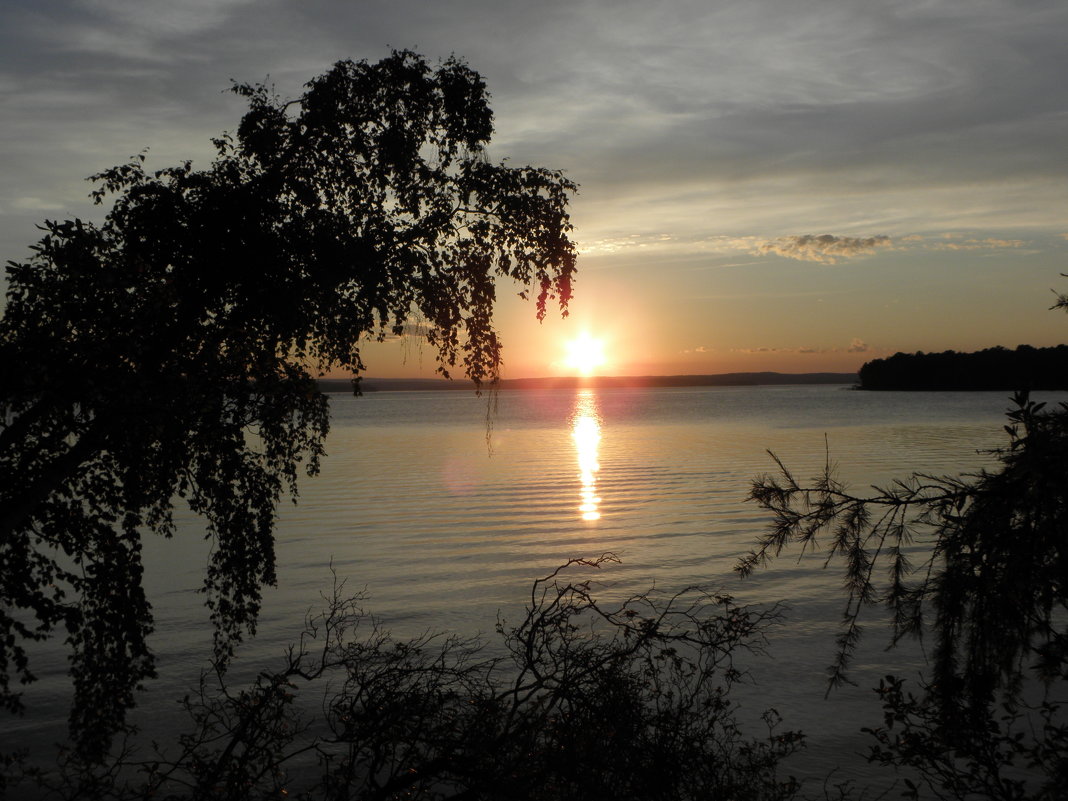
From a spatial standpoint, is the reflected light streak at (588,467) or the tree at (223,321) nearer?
the tree at (223,321)

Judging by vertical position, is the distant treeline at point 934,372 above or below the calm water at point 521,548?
above

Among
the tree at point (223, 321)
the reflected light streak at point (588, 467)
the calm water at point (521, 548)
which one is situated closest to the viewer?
the tree at point (223, 321)

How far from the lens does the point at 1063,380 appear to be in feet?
37.0

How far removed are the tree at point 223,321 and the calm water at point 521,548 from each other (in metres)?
3.35

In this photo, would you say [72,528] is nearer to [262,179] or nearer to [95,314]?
[95,314]

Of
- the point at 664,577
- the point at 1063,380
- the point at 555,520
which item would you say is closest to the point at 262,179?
the point at 1063,380

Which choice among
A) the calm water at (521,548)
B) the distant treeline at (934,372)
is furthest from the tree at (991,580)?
the distant treeline at (934,372)

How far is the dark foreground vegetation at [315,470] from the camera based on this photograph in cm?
635

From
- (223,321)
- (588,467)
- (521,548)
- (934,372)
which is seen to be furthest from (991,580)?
(934,372)

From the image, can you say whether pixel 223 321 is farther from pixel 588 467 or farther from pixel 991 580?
pixel 588 467

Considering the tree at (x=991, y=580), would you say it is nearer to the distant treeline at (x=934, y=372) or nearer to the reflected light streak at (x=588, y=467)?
the reflected light streak at (x=588, y=467)

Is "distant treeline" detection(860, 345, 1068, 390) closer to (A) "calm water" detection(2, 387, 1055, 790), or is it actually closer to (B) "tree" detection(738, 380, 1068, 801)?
(A) "calm water" detection(2, 387, 1055, 790)

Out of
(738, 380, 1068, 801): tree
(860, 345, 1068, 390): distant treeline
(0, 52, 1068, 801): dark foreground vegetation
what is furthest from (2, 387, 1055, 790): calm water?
(860, 345, 1068, 390): distant treeline

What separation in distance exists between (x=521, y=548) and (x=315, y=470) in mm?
13748
